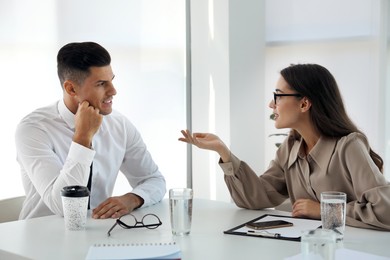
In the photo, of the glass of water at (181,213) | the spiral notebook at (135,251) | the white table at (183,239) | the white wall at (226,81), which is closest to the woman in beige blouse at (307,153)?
the white table at (183,239)

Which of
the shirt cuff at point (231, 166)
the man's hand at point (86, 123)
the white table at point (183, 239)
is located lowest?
the white table at point (183, 239)

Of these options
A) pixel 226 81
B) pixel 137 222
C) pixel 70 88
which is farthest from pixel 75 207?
pixel 226 81

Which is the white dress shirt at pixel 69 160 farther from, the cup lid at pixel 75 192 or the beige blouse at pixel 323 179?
the beige blouse at pixel 323 179

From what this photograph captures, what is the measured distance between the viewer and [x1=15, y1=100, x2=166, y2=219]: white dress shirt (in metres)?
2.30

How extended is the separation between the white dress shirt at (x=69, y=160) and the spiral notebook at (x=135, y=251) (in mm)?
638

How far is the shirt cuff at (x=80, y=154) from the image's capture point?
7.53 ft

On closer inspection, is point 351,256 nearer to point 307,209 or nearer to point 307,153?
point 307,209

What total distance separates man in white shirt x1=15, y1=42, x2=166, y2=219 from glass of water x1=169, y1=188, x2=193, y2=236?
38 centimetres

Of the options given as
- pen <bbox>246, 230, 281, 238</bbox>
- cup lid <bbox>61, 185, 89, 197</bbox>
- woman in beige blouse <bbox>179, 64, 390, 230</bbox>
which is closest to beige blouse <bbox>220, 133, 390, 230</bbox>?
woman in beige blouse <bbox>179, 64, 390, 230</bbox>

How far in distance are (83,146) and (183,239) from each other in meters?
0.65

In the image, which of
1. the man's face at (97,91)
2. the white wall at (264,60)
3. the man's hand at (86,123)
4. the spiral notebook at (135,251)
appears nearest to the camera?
the spiral notebook at (135,251)

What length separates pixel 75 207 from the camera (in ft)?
6.65

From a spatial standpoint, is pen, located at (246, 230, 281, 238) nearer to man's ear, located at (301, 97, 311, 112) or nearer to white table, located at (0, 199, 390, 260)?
white table, located at (0, 199, 390, 260)

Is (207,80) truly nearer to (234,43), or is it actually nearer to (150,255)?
(234,43)
